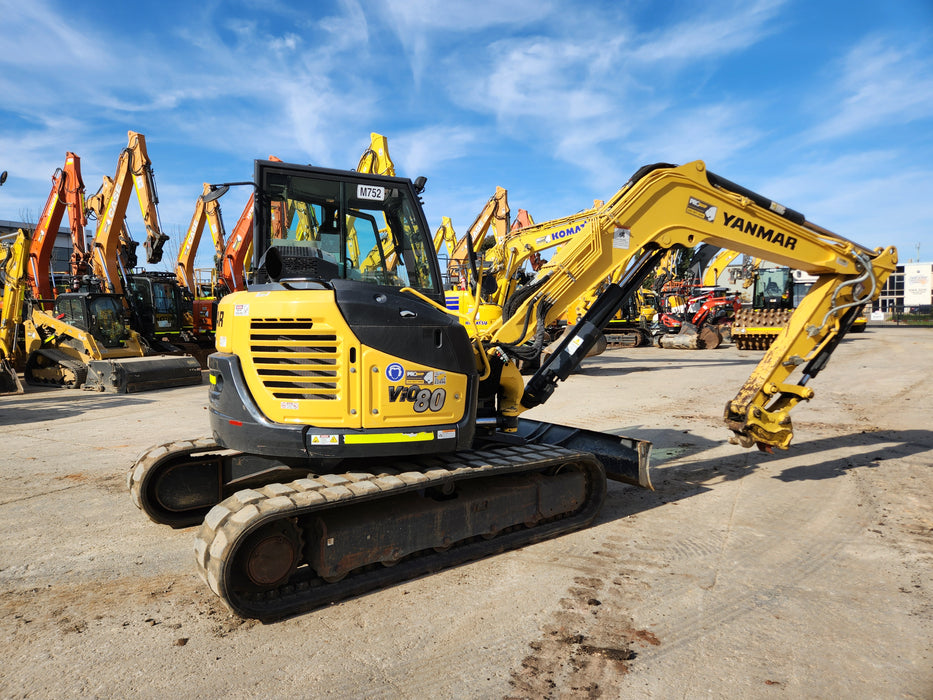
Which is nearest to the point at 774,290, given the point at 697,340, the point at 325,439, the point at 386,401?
the point at 697,340

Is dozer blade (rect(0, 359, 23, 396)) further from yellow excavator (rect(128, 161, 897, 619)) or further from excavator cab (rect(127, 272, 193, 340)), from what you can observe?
yellow excavator (rect(128, 161, 897, 619))

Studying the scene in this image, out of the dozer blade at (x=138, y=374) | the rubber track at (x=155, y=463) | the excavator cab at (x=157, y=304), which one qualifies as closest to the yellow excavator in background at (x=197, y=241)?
the excavator cab at (x=157, y=304)

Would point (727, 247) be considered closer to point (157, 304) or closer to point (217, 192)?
point (217, 192)

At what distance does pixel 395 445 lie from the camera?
3922mm

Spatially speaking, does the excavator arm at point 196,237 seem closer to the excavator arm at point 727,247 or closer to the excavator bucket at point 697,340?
the excavator bucket at point 697,340

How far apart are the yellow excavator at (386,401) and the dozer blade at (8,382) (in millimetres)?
10643

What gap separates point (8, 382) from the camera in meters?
12.9

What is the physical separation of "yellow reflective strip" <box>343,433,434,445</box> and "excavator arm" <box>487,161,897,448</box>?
1330mm

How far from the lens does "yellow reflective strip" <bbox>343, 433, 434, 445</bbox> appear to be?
381 cm

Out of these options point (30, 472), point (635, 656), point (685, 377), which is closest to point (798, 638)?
point (635, 656)

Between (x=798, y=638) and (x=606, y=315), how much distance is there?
10.3 feet

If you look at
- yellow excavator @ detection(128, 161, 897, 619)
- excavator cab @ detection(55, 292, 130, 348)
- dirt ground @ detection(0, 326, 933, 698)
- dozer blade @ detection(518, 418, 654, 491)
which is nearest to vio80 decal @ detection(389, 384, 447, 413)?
yellow excavator @ detection(128, 161, 897, 619)

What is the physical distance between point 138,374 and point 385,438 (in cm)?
1087

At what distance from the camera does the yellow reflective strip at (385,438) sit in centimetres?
381
